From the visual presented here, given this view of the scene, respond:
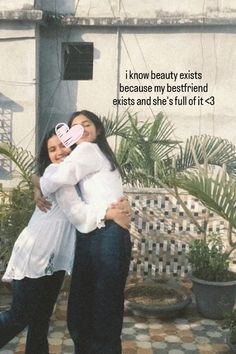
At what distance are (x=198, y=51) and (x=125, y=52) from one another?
1.29 metres

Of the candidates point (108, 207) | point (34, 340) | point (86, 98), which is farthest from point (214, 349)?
point (86, 98)

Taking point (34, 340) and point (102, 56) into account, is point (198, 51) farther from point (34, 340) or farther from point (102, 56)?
point (34, 340)

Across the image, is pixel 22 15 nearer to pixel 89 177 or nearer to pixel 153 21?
pixel 153 21

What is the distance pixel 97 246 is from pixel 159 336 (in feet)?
5.58

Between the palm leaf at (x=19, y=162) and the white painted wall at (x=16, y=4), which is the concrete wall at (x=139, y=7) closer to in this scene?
the white painted wall at (x=16, y=4)

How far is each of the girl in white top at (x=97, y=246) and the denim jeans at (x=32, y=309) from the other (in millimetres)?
204

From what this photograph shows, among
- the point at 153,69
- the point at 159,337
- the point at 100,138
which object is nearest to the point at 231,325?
the point at 159,337

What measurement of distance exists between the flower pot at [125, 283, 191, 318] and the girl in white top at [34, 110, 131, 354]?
4.99 ft

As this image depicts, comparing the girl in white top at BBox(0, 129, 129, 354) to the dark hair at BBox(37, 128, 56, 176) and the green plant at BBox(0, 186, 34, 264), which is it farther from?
the green plant at BBox(0, 186, 34, 264)

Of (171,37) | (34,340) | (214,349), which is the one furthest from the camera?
(171,37)

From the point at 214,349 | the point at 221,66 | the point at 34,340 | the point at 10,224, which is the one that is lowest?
the point at 214,349

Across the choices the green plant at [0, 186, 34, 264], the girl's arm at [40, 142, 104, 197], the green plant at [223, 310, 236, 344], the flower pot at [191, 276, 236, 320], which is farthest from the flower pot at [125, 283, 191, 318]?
the girl's arm at [40, 142, 104, 197]

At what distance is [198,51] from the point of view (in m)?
8.34

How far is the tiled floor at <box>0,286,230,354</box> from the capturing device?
3.58 m
